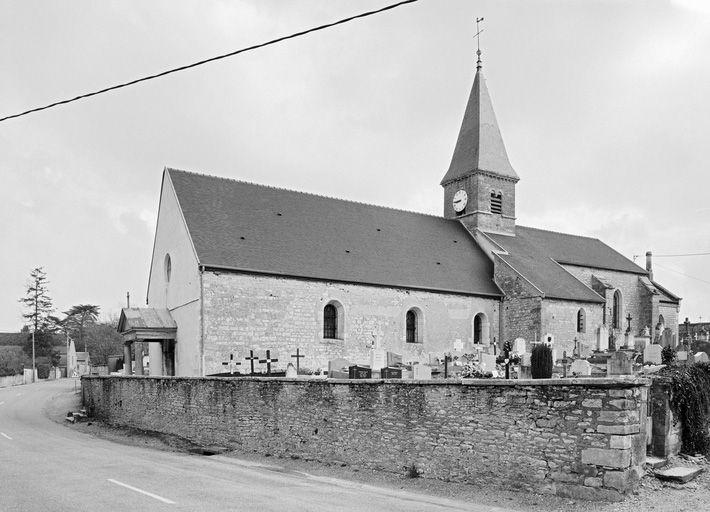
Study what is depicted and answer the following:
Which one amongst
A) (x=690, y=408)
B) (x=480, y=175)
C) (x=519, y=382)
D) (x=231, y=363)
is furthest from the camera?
(x=480, y=175)

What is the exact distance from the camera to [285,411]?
16.1 metres

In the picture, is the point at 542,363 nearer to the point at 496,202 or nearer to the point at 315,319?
the point at 315,319

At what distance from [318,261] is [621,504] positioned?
19.6 meters

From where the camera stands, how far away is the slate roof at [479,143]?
38.8 metres

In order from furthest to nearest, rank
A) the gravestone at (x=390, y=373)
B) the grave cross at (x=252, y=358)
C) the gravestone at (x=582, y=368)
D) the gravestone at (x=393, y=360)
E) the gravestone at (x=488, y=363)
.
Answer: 1. the gravestone at (x=393, y=360)
2. the gravestone at (x=488, y=363)
3. the grave cross at (x=252, y=358)
4. the gravestone at (x=390, y=373)
5. the gravestone at (x=582, y=368)

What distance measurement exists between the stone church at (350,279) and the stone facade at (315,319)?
0.05 meters

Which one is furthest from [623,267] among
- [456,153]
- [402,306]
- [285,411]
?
[285,411]

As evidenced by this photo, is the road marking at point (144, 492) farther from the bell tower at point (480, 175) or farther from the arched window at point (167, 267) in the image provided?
the bell tower at point (480, 175)

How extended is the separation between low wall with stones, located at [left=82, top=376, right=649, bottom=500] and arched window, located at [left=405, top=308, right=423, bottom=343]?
13595mm

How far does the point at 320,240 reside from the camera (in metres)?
Answer: 29.6

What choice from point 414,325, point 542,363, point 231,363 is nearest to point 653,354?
point 542,363

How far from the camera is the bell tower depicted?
38.2 m

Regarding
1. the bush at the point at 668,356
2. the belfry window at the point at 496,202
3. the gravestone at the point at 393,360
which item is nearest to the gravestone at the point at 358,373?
the gravestone at the point at 393,360

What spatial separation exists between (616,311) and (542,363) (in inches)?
1276
